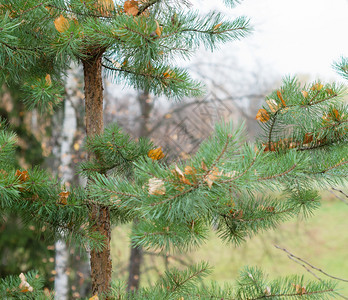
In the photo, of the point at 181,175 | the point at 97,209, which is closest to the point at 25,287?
the point at 97,209

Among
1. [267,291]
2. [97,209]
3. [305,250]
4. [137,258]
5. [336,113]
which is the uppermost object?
[305,250]

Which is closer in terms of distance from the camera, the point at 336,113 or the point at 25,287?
the point at 336,113

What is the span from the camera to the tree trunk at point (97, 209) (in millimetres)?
1105

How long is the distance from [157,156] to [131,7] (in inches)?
15.5

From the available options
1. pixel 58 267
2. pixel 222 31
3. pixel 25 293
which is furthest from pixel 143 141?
pixel 58 267

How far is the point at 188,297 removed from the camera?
1.10 meters

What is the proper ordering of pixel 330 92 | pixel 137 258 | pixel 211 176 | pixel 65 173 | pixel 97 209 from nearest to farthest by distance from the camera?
pixel 211 176
pixel 330 92
pixel 97 209
pixel 65 173
pixel 137 258

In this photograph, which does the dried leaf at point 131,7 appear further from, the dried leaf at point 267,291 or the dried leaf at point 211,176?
the dried leaf at point 267,291

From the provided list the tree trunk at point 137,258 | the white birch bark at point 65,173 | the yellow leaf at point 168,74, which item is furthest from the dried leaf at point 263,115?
the tree trunk at point 137,258

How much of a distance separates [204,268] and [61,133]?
2025 millimetres

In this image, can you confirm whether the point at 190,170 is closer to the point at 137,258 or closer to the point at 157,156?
the point at 157,156

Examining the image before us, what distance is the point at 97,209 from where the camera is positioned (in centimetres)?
109

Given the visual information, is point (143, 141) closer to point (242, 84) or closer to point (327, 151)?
point (327, 151)

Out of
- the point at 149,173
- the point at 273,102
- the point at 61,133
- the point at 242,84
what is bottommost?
the point at 149,173
